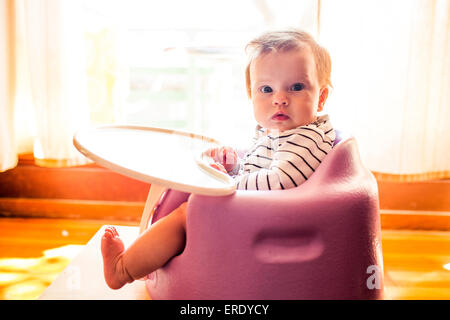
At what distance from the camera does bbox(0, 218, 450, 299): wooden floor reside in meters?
1.05

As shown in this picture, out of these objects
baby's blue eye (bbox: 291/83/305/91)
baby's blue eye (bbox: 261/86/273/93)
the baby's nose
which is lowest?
the baby's nose

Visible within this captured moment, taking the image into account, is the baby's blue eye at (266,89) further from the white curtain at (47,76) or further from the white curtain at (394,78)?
the white curtain at (47,76)

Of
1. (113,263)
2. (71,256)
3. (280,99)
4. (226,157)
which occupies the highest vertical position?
(280,99)

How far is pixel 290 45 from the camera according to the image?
2.70ft

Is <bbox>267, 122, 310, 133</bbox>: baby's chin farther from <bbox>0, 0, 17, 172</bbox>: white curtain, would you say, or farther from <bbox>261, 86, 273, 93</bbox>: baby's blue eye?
<bbox>0, 0, 17, 172</bbox>: white curtain

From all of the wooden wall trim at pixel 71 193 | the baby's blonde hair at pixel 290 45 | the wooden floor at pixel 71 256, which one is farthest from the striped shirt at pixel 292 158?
the wooden wall trim at pixel 71 193

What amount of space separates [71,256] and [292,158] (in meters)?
0.77

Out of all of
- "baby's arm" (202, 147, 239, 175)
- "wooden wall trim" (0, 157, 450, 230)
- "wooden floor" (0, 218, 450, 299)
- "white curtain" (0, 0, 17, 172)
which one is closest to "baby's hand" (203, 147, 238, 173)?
"baby's arm" (202, 147, 239, 175)

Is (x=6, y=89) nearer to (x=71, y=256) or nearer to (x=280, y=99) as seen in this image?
(x=71, y=256)

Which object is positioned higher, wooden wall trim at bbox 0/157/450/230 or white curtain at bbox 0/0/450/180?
white curtain at bbox 0/0/450/180

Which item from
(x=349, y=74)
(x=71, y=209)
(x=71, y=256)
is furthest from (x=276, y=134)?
(x=71, y=209)

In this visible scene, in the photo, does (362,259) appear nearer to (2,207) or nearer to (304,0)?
(304,0)

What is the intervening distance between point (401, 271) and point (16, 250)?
3.69ft

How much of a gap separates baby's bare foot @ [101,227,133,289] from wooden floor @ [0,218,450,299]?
1.04 ft
